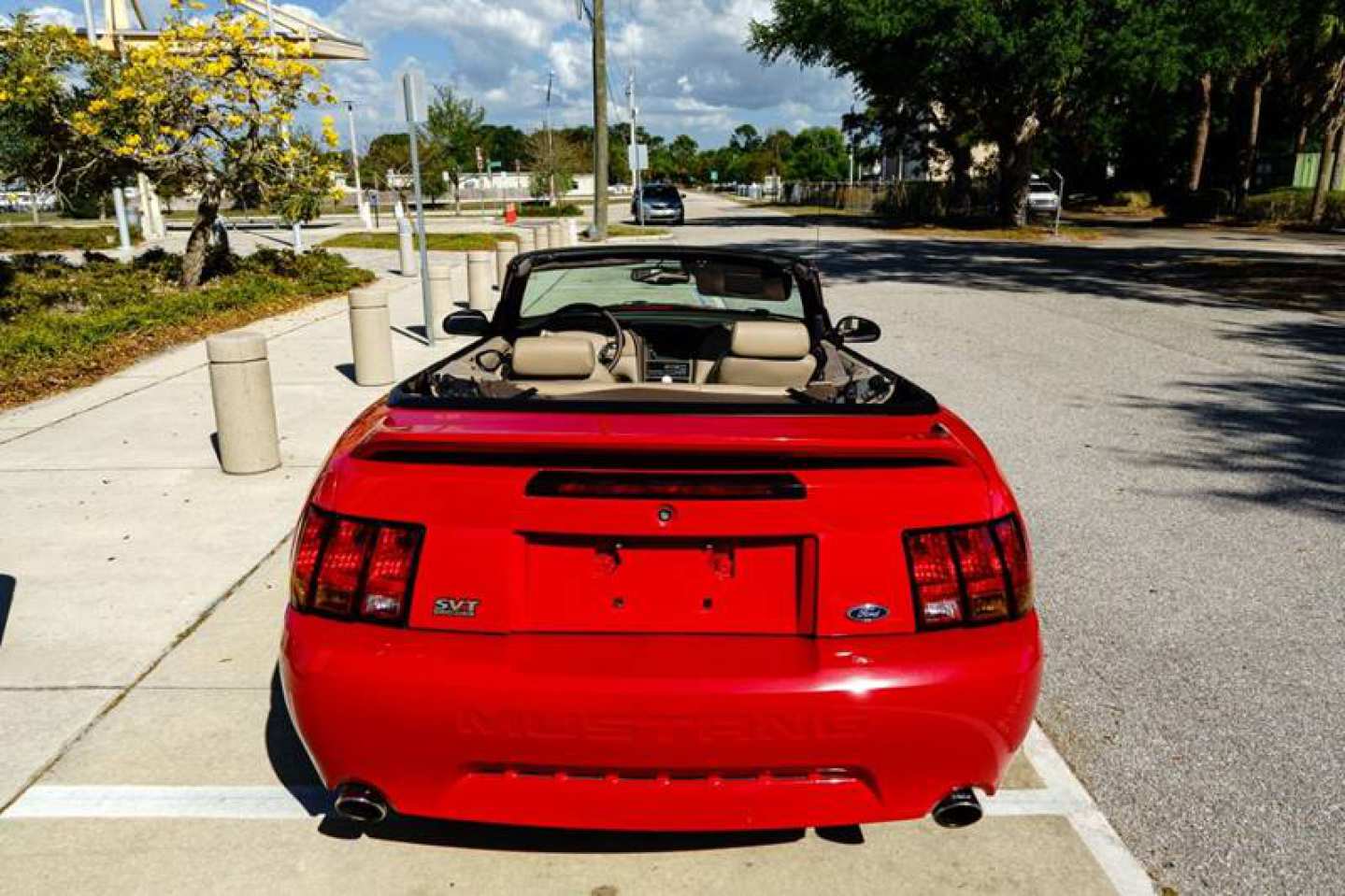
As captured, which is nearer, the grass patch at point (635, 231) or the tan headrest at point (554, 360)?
the tan headrest at point (554, 360)

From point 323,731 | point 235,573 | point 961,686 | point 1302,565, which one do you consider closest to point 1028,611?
point 961,686

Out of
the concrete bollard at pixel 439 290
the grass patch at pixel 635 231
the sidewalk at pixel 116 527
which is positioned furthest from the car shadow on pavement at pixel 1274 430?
the grass patch at pixel 635 231

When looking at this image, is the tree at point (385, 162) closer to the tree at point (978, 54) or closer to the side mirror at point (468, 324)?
the tree at point (978, 54)

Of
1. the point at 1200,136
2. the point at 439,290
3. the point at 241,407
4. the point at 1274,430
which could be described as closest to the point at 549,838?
the point at 241,407

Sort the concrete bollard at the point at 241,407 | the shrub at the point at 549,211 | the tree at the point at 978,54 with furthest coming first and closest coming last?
the shrub at the point at 549,211, the tree at the point at 978,54, the concrete bollard at the point at 241,407

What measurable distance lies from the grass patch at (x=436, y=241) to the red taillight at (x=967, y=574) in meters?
24.2

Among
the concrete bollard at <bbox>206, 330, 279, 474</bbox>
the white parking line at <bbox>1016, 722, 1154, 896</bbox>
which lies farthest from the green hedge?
the white parking line at <bbox>1016, 722, 1154, 896</bbox>

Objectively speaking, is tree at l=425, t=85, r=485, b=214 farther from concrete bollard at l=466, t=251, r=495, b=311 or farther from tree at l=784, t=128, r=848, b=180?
tree at l=784, t=128, r=848, b=180

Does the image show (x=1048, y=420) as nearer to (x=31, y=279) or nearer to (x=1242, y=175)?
(x=31, y=279)

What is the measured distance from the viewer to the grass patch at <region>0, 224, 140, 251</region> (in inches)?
925

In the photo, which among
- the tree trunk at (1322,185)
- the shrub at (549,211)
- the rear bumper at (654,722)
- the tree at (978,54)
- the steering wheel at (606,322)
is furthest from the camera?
the shrub at (549,211)

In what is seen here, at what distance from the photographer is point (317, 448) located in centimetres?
665

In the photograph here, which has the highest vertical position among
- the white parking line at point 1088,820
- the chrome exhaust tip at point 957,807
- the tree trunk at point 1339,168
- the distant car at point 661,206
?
the tree trunk at point 1339,168

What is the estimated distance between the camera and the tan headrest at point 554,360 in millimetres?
3070
